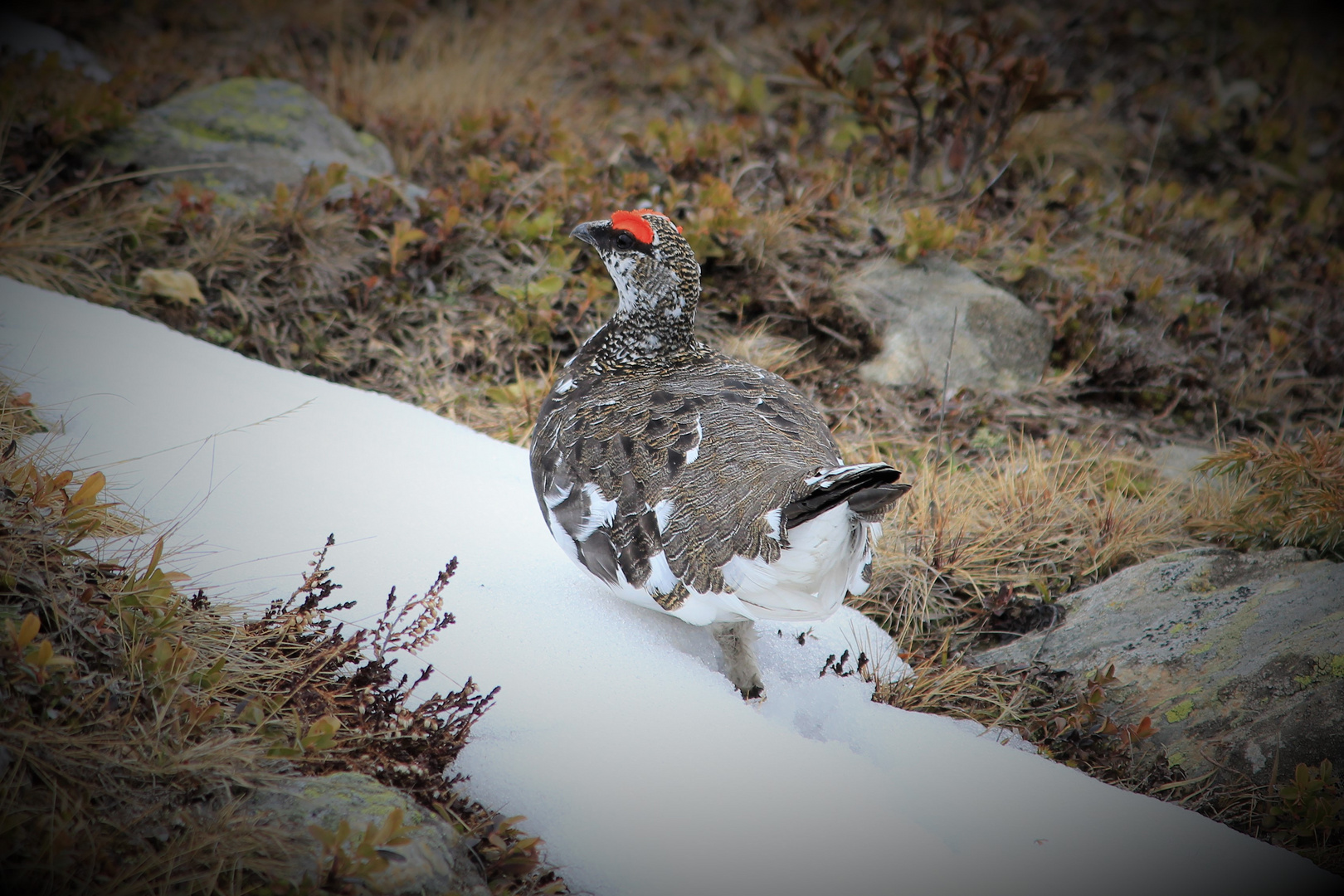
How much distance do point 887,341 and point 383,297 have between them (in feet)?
10.1

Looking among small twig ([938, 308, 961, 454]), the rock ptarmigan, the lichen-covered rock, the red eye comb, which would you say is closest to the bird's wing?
the rock ptarmigan

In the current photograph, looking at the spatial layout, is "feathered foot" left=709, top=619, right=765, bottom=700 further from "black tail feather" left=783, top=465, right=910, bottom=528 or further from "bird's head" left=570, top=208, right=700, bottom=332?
"bird's head" left=570, top=208, right=700, bottom=332

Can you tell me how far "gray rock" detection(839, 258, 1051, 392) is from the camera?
16.4ft

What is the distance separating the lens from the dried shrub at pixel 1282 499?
334cm

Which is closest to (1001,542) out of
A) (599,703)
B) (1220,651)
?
(1220,651)

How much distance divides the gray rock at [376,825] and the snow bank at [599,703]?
0.28m

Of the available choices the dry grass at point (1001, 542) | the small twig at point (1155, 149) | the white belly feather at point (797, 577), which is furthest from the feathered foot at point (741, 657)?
the small twig at point (1155, 149)

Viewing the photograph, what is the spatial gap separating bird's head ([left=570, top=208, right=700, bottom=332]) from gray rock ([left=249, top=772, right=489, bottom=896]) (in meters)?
1.93

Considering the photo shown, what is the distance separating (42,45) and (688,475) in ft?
21.7

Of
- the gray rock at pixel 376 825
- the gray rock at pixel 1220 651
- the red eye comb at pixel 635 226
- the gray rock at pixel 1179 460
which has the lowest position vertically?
the gray rock at pixel 1179 460

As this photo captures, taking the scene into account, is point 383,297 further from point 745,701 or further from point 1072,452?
point 1072,452

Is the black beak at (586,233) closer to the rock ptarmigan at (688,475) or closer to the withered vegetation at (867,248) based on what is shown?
the rock ptarmigan at (688,475)

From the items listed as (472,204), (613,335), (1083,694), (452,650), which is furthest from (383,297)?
(1083,694)

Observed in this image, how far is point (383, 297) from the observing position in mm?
4863
